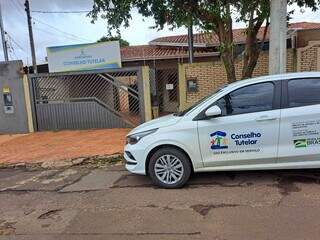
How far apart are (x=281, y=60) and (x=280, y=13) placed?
92cm

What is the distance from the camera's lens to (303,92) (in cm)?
627

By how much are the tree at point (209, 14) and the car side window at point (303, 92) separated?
4224 millimetres

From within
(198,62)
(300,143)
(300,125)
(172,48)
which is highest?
(172,48)

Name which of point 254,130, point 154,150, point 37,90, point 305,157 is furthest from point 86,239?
point 37,90

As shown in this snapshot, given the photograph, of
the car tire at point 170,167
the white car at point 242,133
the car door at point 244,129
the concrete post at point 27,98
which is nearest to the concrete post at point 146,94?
the concrete post at point 27,98

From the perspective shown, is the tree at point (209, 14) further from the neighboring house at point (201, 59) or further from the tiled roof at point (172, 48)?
the tiled roof at point (172, 48)

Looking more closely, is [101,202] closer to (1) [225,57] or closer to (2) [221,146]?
(2) [221,146]

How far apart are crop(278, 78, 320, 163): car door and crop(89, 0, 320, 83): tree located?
4384 mm

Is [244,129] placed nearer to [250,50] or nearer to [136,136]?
[136,136]

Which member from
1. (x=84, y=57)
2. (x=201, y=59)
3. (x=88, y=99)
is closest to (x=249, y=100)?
(x=88, y=99)

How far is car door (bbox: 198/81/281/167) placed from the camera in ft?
20.5

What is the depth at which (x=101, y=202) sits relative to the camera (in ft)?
20.1

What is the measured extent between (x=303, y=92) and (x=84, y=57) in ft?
29.4

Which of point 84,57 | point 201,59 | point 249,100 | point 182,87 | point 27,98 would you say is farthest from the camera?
point 201,59
